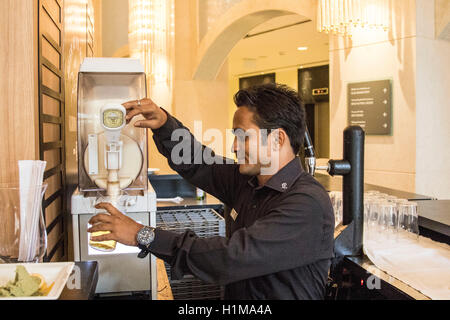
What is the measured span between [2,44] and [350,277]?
4.92 ft

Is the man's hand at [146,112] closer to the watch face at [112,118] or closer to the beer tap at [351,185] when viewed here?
the watch face at [112,118]

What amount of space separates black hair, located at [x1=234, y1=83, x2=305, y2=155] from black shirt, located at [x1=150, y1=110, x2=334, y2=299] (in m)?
0.13

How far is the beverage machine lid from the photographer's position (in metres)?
1.96

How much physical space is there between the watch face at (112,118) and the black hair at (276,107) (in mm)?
467

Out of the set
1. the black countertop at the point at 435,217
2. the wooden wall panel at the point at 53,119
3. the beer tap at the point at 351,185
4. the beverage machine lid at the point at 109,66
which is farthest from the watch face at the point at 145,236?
the black countertop at the point at 435,217

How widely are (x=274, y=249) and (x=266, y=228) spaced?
0.06 metres

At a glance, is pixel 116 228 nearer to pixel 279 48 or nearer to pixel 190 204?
pixel 190 204

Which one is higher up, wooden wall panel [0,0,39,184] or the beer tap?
wooden wall panel [0,0,39,184]

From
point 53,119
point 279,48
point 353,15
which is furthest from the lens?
point 279,48

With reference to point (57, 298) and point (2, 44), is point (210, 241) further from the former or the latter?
point (2, 44)

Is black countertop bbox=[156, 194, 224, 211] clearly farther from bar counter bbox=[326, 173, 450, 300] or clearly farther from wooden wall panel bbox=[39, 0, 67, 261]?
bar counter bbox=[326, 173, 450, 300]

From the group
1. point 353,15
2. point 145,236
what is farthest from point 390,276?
point 353,15

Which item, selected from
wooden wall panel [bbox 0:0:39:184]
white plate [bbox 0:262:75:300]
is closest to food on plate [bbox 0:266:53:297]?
white plate [bbox 0:262:75:300]

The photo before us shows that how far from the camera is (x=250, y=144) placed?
138cm
